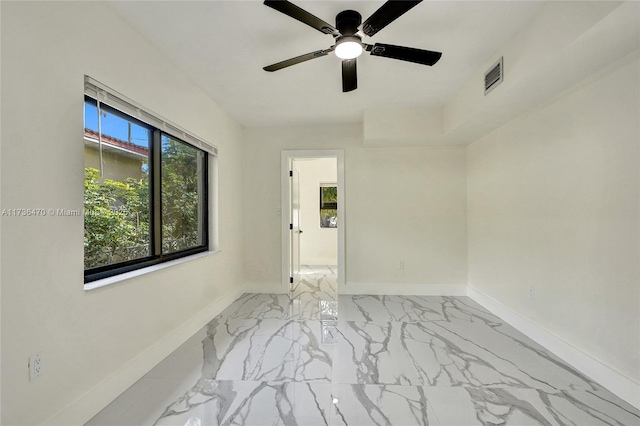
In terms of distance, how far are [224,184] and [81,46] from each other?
6.36 feet

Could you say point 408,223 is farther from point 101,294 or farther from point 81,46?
point 81,46

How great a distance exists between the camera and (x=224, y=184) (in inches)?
132

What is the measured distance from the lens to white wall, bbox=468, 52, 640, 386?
1682 millimetres

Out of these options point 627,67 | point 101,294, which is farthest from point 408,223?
point 101,294

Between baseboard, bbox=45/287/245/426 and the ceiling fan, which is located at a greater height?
the ceiling fan

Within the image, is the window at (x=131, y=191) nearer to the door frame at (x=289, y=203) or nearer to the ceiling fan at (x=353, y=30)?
the ceiling fan at (x=353, y=30)

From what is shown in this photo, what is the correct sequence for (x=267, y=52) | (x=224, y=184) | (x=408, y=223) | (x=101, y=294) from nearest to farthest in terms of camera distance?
(x=101, y=294) < (x=267, y=52) < (x=224, y=184) < (x=408, y=223)

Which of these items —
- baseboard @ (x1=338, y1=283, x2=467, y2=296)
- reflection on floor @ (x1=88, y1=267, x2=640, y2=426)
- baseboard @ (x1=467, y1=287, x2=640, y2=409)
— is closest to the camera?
reflection on floor @ (x1=88, y1=267, x2=640, y2=426)

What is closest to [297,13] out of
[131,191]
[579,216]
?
[131,191]

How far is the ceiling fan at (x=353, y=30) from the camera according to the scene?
1396 millimetres

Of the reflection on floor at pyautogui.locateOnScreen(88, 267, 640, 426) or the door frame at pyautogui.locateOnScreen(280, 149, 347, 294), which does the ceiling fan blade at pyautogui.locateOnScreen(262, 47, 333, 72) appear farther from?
the reflection on floor at pyautogui.locateOnScreen(88, 267, 640, 426)

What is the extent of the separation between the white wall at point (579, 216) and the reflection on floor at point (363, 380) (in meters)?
0.35

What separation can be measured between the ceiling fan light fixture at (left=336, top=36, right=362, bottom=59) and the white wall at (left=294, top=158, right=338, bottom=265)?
4607 millimetres

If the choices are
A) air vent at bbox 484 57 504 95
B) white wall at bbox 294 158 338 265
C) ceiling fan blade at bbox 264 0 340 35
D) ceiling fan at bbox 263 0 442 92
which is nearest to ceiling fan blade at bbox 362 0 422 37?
ceiling fan at bbox 263 0 442 92
